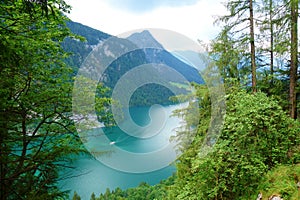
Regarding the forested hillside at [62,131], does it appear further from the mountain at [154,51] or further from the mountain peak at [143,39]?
the mountain peak at [143,39]

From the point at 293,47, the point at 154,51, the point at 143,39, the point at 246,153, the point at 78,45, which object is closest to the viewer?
the point at 246,153

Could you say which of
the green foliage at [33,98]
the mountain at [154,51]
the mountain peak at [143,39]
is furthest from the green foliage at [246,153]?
the green foliage at [33,98]

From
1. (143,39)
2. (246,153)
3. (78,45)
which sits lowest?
(246,153)

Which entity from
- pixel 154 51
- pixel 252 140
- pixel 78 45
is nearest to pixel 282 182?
pixel 252 140

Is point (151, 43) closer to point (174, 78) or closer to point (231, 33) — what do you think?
point (174, 78)

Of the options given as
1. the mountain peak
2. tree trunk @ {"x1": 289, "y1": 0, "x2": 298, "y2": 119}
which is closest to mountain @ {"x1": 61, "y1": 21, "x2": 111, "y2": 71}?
the mountain peak

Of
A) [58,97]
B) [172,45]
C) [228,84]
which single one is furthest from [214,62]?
[58,97]

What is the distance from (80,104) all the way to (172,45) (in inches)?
93.1

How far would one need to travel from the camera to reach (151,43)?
523 cm

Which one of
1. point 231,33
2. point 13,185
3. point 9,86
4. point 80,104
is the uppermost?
point 231,33

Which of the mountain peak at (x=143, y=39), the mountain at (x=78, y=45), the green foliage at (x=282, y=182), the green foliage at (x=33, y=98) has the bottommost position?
the green foliage at (x=282, y=182)

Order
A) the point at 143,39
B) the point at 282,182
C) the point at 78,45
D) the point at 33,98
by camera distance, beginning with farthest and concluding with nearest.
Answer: the point at 78,45, the point at 143,39, the point at 33,98, the point at 282,182

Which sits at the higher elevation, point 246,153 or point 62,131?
point 62,131

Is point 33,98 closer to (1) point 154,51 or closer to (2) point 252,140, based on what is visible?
(1) point 154,51
